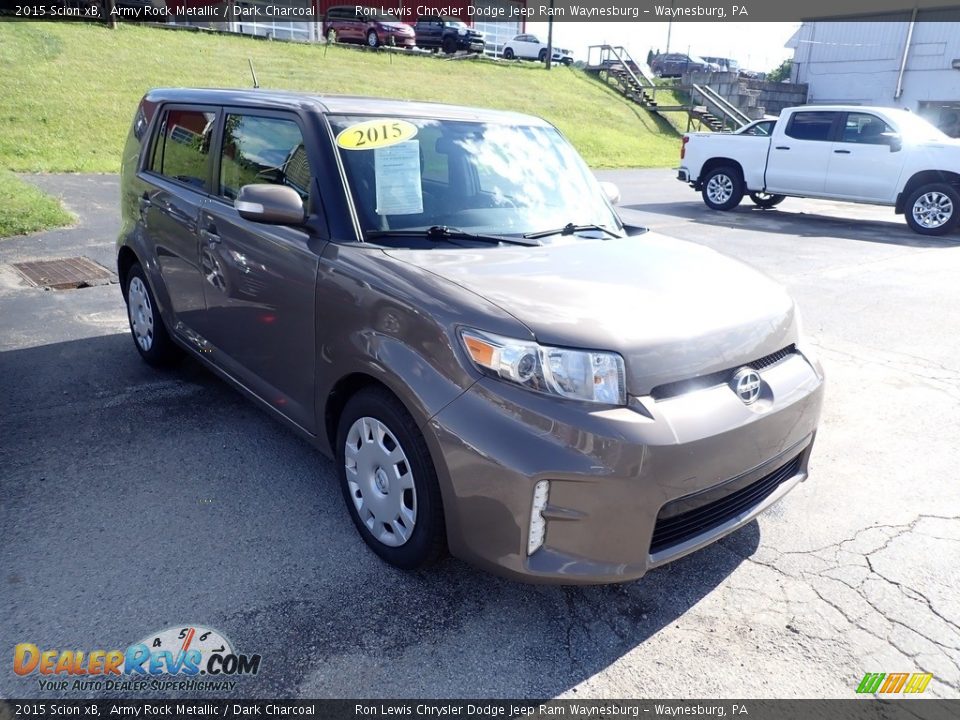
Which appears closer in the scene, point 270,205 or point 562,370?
point 562,370

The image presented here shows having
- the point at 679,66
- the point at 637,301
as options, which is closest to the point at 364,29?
the point at 679,66

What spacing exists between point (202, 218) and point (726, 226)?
10.1 m

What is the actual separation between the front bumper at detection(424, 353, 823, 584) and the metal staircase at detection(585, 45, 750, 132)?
103ft

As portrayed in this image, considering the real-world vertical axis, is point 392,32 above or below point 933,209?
above

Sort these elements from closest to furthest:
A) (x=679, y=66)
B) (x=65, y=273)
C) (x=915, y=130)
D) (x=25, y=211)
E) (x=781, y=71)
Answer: (x=65, y=273), (x=25, y=211), (x=915, y=130), (x=679, y=66), (x=781, y=71)

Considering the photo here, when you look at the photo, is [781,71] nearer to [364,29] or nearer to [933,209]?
[364,29]

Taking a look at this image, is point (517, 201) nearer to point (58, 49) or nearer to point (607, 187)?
point (607, 187)

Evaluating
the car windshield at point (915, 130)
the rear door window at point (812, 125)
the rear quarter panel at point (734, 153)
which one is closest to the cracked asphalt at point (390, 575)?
the car windshield at point (915, 130)

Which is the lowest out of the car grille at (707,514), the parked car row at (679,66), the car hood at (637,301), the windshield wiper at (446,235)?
the car grille at (707,514)

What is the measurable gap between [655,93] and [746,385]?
121 feet

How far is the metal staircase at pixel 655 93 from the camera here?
106 ft

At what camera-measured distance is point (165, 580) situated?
2713 millimetres

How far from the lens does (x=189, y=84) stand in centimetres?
2011

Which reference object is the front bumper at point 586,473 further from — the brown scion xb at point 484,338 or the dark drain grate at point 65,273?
the dark drain grate at point 65,273
